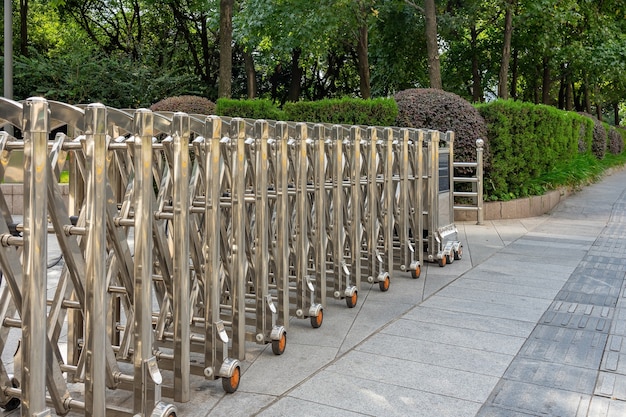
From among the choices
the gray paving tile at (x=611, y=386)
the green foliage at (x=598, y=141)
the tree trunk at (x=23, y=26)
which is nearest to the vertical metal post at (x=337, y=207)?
the gray paving tile at (x=611, y=386)

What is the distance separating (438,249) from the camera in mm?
7582

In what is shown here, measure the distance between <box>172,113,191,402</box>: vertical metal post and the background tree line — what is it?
13063mm

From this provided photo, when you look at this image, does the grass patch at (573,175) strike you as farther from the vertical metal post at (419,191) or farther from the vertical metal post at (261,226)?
the vertical metal post at (261,226)

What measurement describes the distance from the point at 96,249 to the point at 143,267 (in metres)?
0.33

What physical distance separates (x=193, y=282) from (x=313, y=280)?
3.57 feet

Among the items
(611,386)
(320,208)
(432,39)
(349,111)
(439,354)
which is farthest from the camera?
(432,39)

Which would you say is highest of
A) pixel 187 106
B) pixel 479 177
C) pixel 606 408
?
pixel 187 106

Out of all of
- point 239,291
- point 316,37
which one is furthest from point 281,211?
point 316,37

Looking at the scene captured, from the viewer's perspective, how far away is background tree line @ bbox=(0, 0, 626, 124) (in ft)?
61.4

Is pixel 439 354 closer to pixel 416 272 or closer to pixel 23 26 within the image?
pixel 416 272

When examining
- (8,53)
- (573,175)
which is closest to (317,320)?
(8,53)

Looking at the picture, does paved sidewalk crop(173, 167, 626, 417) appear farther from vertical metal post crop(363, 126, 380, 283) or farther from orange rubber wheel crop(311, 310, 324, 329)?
vertical metal post crop(363, 126, 380, 283)

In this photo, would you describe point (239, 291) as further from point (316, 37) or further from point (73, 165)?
point (316, 37)

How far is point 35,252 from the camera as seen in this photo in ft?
7.85
